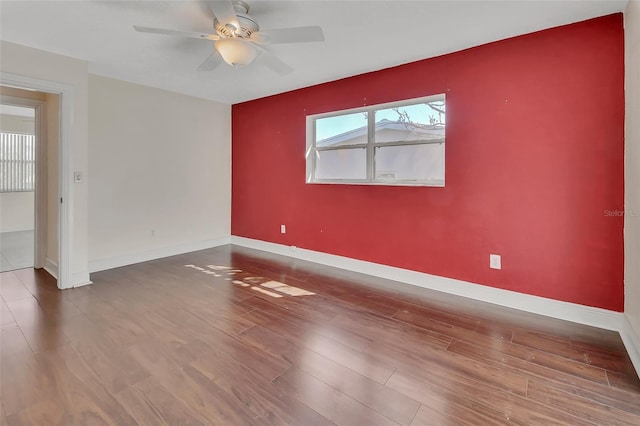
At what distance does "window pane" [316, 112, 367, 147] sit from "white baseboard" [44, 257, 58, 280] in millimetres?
3596

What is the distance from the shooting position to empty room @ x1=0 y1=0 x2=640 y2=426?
171 centimetres

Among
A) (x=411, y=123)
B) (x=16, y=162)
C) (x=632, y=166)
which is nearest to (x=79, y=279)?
(x=411, y=123)

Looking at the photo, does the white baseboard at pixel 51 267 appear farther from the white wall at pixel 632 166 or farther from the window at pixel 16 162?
the white wall at pixel 632 166

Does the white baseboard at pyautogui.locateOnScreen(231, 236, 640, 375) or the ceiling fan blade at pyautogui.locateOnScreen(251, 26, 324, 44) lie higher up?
the ceiling fan blade at pyautogui.locateOnScreen(251, 26, 324, 44)

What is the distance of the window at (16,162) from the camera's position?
20.9 feet

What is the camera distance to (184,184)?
4.78m

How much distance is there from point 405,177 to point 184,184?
11.1 ft

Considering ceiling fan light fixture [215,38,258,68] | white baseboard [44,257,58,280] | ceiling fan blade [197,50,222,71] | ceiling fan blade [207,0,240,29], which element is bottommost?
white baseboard [44,257,58,280]

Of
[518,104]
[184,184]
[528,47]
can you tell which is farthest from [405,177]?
[184,184]

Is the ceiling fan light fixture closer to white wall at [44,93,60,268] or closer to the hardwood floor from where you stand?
the hardwood floor

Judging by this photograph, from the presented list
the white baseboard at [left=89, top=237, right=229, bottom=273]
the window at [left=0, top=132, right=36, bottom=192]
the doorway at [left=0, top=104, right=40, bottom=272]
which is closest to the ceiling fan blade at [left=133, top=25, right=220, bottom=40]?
the white baseboard at [left=89, top=237, right=229, bottom=273]

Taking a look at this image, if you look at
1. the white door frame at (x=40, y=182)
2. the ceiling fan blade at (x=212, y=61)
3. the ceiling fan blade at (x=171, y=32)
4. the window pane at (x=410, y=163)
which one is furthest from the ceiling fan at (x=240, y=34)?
the white door frame at (x=40, y=182)

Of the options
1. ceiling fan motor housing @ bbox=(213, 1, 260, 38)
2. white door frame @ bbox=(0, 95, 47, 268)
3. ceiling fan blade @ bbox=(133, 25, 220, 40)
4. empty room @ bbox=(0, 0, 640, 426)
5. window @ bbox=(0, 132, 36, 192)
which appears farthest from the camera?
window @ bbox=(0, 132, 36, 192)

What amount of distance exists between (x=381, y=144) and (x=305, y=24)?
5.52ft
